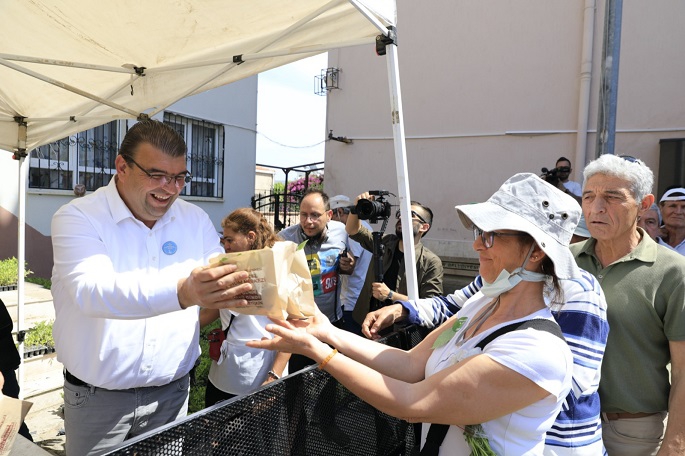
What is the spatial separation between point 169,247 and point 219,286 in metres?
0.66

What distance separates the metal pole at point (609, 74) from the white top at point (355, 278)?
272cm

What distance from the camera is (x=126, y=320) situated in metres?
1.77

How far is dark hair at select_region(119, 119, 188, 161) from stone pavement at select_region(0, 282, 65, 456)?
2213 mm

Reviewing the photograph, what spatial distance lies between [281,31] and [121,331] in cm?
188

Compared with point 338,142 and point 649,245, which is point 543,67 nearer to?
point 338,142

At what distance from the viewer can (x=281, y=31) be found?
269cm

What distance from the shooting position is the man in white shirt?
1719 mm

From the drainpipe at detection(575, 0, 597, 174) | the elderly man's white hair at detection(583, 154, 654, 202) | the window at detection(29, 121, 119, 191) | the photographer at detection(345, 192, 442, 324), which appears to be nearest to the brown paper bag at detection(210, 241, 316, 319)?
the elderly man's white hair at detection(583, 154, 654, 202)

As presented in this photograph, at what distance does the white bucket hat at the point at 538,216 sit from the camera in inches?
54.3

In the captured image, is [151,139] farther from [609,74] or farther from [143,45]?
[609,74]

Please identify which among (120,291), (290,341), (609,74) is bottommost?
(290,341)

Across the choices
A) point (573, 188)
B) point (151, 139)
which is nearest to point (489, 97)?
point (573, 188)

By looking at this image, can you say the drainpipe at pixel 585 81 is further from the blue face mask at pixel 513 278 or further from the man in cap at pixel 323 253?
the blue face mask at pixel 513 278

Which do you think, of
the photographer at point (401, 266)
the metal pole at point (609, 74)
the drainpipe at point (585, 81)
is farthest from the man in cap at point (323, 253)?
the drainpipe at point (585, 81)
